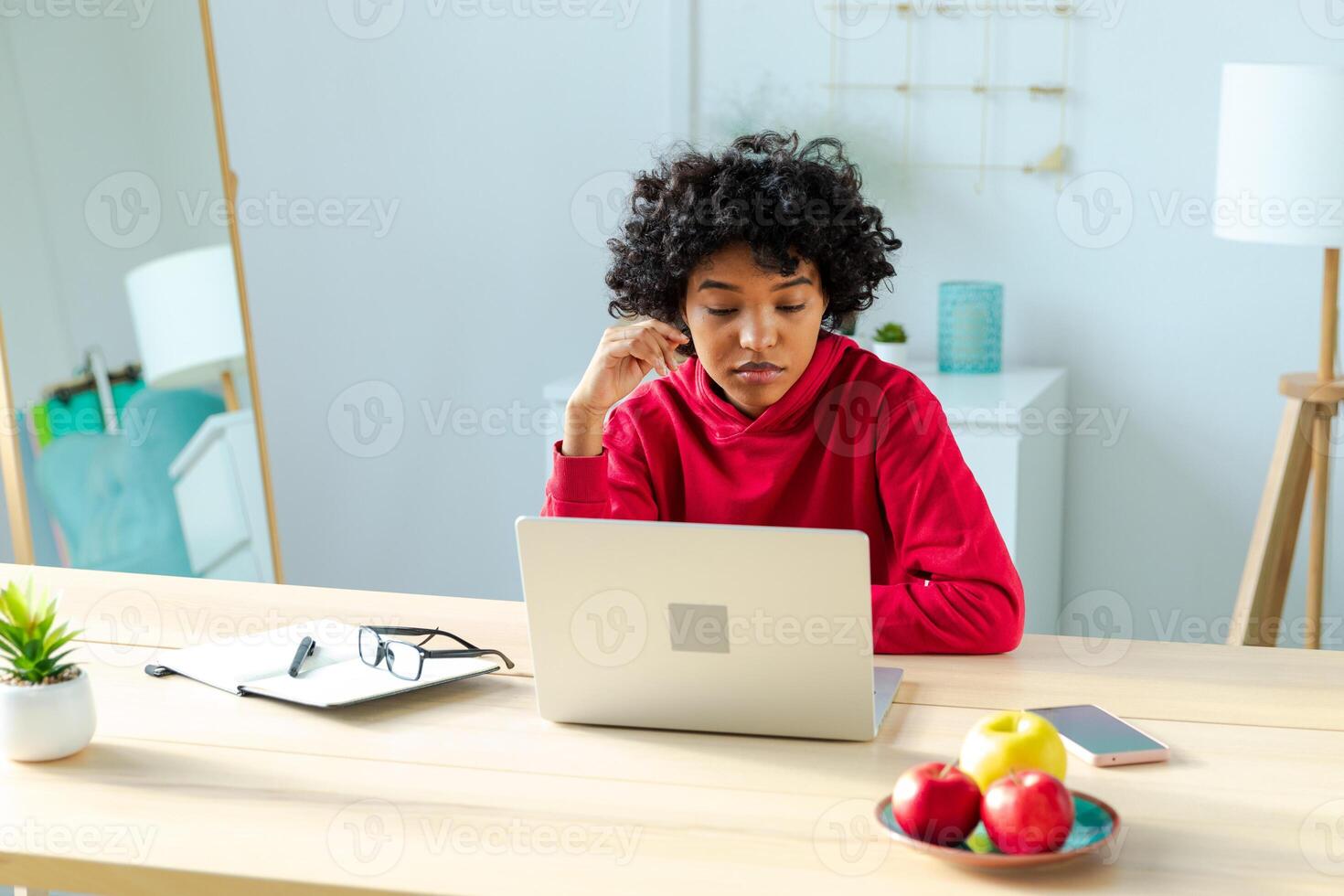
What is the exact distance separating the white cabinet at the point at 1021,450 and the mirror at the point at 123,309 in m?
0.71

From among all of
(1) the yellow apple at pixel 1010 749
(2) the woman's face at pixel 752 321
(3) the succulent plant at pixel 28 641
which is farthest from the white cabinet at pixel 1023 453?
(3) the succulent plant at pixel 28 641

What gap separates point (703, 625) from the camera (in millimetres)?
1230

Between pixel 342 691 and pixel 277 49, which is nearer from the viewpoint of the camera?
pixel 342 691

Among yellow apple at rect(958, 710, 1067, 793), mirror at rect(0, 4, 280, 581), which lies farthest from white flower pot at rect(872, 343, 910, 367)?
yellow apple at rect(958, 710, 1067, 793)

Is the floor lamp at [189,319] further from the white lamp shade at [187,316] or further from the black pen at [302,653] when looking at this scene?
the black pen at [302,653]

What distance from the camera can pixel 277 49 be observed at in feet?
11.3

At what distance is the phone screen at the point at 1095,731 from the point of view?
3.97ft

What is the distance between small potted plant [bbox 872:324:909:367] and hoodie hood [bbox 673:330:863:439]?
1.05 meters

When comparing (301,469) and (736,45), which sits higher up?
(736,45)

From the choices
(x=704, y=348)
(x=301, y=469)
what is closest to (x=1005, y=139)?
(x=704, y=348)

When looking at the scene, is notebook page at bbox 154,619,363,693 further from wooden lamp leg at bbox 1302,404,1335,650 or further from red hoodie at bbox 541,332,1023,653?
wooden lamp leg at bbox 1302,404,1335,650

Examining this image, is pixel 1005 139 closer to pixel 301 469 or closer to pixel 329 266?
pixel 329 266

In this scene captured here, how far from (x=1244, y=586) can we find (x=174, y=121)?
2.29m

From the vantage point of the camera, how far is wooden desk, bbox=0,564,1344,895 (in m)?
1.01
